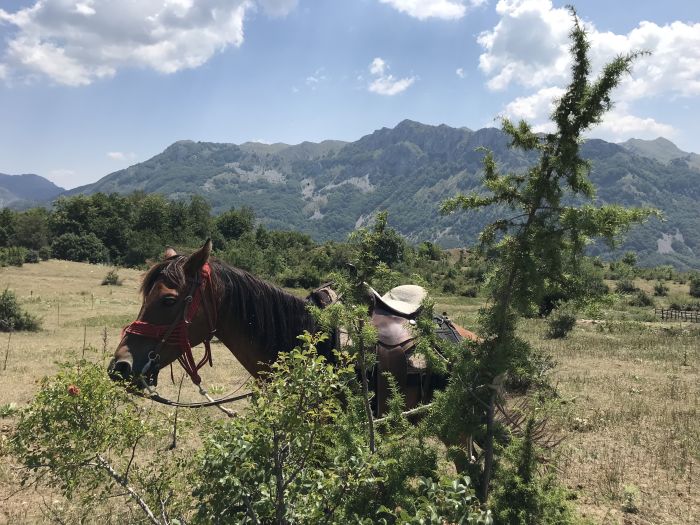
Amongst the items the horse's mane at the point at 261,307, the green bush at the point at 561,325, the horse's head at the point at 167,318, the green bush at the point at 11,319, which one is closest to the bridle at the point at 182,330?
the horse's head at the point at 167,318

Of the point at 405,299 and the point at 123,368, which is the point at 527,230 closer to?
the point at 405,299

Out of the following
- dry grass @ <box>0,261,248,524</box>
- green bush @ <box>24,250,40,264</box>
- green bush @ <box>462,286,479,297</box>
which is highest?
green bush @ <box>24,250,40,264</box>

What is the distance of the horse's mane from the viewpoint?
386 cm

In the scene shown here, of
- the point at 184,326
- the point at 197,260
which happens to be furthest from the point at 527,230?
the point at 184,326

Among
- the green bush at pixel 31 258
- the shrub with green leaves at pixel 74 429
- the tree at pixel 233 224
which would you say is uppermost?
→ the tree at pixel 233 224

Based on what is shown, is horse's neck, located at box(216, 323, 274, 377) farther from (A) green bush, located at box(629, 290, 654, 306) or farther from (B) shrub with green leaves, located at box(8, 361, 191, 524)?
(A) green bush, located at box(629, 290, 654, 306)

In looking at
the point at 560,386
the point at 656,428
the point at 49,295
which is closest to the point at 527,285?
the point at 656,428

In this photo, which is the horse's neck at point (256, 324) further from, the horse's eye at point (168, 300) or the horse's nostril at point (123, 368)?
the horse's nostril at point (123, 368)

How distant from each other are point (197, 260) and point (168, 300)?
0.38 meters

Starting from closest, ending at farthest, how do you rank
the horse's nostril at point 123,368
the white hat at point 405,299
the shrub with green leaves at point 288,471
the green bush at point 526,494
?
the shrub with green leaves at point 288,471, the green bush at point 526,494, the horse's nostril at point 123,368, the white hat at point 405,299

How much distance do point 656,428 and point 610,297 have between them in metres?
7.66

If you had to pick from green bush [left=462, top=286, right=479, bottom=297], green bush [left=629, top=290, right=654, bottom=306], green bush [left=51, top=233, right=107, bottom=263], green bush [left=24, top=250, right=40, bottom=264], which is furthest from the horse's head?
green bush [left=51, top=233, right=107, bottom=263]

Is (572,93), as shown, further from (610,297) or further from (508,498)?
(508,498)

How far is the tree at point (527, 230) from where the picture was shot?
2387 millimetres
